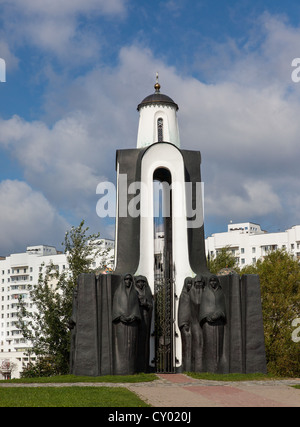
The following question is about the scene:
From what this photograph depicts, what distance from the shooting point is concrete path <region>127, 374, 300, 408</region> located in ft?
29.5

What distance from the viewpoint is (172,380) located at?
13391mm

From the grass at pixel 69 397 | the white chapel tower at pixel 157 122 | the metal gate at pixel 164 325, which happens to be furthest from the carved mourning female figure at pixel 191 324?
the white chapel tower at pixel 157 122

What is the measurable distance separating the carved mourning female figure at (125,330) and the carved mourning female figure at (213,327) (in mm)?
1706

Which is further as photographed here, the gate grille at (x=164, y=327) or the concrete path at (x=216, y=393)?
the gate grille at (x=164, y=327)

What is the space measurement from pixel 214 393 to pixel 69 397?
2.51 metres

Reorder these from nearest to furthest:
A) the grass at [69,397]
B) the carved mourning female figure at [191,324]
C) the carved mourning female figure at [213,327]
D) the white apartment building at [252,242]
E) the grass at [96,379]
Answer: the grass at [69,397], the grass at [96,379], the carved mourning female figure at [213,327], the carved mourning female figure at [191,324], the white apartment building at [252,242]

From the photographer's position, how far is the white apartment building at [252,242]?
5253cm

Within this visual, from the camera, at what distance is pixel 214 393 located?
34.3 ft

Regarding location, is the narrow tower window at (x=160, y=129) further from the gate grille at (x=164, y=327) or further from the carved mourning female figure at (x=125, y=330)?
the carved mourning female figure at (x=125, y=330)

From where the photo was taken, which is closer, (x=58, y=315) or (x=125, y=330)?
(x=125, y=330)

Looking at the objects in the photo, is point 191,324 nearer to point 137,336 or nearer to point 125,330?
point 137,336

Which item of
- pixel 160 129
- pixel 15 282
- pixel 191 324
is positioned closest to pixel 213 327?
pixel 191 324

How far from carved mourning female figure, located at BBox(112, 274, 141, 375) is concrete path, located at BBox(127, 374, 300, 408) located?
1.70m
